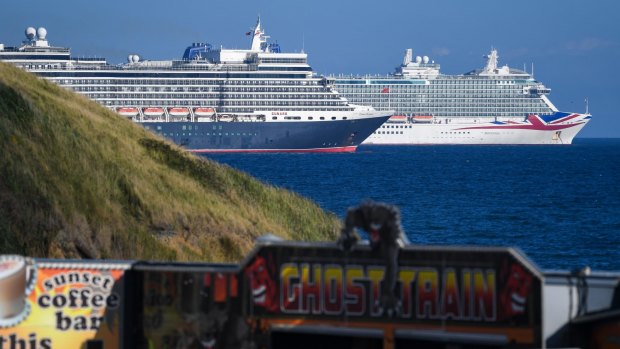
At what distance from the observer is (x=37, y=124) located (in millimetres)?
17656

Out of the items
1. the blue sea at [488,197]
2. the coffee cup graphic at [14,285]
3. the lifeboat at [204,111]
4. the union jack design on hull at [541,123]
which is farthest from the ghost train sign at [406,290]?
the union jack design on hull at [541,123]

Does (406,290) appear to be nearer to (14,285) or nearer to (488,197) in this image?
(14,285)

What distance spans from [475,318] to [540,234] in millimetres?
27110

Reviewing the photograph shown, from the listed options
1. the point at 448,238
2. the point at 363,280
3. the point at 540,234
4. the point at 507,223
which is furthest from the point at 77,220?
the point at 507,223

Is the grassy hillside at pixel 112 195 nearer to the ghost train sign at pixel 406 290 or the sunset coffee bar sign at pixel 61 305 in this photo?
the sunset coffee bar sign at pixel 61 305

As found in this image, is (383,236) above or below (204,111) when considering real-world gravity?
below

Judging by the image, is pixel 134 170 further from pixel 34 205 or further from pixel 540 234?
pixel 540 234

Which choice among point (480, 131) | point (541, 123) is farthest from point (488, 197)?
point (541, 123)

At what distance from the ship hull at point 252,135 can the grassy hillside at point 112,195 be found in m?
77.7

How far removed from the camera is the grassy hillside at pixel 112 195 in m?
14.5

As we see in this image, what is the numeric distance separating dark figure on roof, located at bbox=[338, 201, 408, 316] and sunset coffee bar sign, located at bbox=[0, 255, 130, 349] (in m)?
1.79

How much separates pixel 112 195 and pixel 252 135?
86.0 meters

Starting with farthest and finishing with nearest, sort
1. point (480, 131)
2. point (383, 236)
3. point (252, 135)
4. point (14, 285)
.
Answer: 1. point (480, 131)
2. point (252, 135)
3. point (14, 285)
4. point (383, 236)

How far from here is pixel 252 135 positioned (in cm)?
10262
